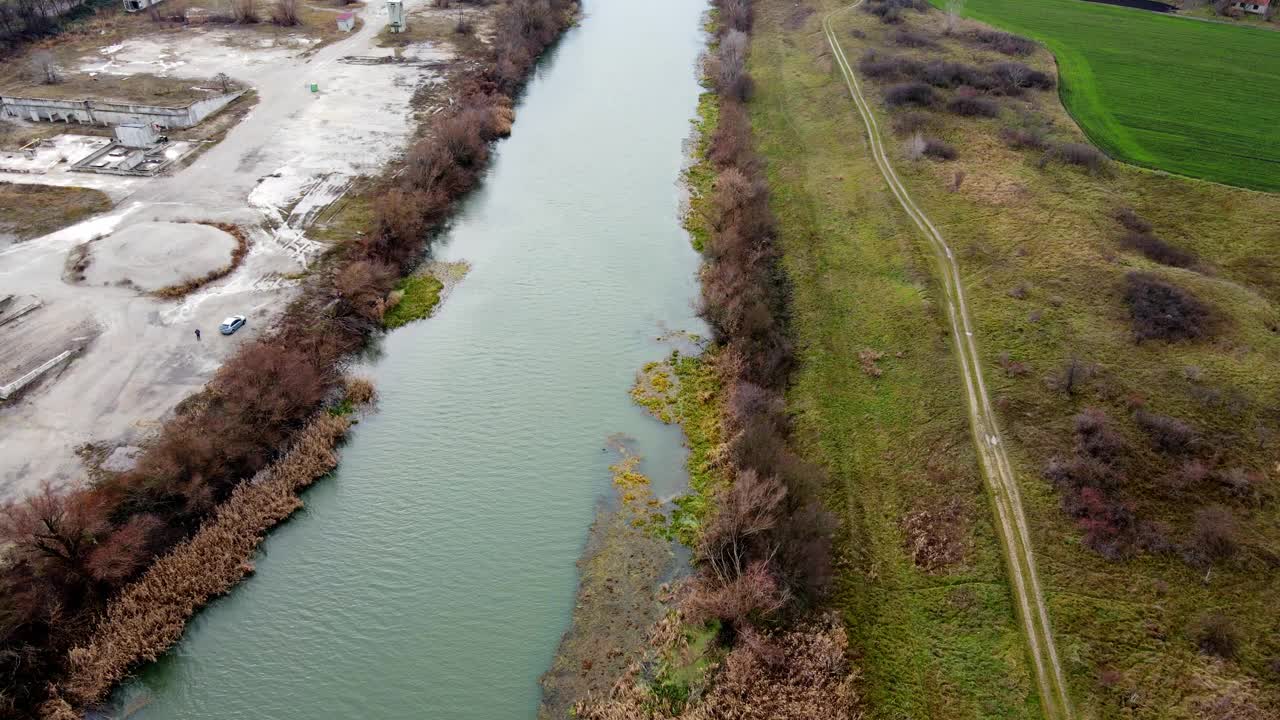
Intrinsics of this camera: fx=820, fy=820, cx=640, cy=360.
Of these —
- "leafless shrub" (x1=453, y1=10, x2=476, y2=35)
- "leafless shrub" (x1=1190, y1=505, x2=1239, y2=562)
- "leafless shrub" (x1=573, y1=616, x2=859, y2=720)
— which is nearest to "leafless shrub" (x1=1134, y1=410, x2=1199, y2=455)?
"leafless shrub" (x1=1190, y1=505, x2=1239, y2=562)

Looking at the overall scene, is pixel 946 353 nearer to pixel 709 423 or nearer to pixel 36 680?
pixel 709 423

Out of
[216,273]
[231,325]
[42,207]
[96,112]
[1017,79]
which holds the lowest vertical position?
[231,325]

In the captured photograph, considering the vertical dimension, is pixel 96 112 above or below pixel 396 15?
below

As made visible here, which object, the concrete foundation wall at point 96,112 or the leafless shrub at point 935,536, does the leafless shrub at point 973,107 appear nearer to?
the leafless shrub at point 935,536

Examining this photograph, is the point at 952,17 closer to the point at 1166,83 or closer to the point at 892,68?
the point at 892,68

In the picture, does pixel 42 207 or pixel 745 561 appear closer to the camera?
pixel 745 561

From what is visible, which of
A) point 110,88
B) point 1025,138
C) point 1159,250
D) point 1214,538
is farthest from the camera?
point 110,88

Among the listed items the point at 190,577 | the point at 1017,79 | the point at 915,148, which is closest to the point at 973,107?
the point at 1017,79
